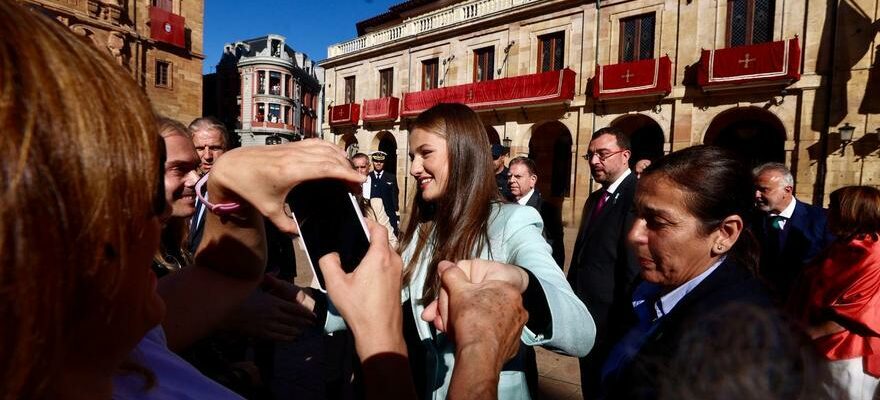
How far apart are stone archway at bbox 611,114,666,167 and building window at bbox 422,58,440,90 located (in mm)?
7859

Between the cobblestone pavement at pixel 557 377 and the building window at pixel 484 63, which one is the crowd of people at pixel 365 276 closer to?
the cobblestone pavement at pixel 557 377

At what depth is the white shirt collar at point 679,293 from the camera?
1.68m

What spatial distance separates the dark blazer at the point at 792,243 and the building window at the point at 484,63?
571 inches

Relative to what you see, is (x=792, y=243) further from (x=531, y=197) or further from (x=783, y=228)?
(x=531, y=197)

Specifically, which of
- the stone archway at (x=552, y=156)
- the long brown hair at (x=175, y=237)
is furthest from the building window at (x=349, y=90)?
the long brown hair at (x=175, y=237)

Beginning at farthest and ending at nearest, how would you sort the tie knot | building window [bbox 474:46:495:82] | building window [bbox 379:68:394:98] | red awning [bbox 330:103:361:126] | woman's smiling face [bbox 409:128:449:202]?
red awning [bbox 330:103:361:126], building window [bbox 379:68:394:98], building window [bbox 474:46:495:82], the tie knot, woman's smiling face [bbox 409:128:449:202]

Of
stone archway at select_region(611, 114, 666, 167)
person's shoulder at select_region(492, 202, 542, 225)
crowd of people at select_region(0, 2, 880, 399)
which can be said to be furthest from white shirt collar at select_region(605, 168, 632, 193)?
stone archway at select_region(611, 114, 666, 167)

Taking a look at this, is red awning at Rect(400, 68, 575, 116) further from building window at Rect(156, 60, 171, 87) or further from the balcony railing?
building window at Rect(156, 60, 171, 87)

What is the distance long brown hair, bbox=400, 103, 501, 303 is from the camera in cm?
170

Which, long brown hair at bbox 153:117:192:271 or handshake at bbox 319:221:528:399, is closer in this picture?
handshake at bbox 319:221:528:399

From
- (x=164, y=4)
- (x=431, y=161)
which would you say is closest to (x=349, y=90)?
(x=164, y=4)

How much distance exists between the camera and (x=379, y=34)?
21.0 meters

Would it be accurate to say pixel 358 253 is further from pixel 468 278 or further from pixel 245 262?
pixel 245 262

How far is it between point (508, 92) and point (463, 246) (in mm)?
15364
